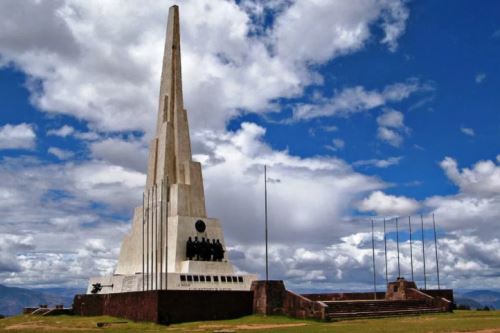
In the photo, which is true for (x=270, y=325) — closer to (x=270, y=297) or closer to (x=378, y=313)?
(x=270, y=297)

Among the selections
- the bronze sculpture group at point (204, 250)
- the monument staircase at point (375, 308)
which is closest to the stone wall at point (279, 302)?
the monument staircase at point (375, 308)

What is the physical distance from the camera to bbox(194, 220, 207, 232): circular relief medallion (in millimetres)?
40438

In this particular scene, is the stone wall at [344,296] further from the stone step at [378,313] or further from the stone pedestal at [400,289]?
the stone step at [378,313]

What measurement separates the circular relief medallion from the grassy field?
944cm

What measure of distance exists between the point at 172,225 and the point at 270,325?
1323cm

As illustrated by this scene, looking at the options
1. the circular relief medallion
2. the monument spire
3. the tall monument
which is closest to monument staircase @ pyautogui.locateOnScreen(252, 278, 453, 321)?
the tall monument

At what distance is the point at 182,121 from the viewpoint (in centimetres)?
4353

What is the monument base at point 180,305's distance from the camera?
96.4 ft

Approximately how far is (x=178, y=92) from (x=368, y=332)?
2603cm

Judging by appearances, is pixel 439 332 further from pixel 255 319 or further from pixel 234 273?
pixel 234 273

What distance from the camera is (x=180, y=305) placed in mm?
29844

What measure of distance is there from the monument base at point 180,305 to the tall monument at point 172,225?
344 cm

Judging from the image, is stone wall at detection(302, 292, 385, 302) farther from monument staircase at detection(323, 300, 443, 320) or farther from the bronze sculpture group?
the bronze sculpture group

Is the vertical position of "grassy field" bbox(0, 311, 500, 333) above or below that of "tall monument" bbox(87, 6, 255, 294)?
below
